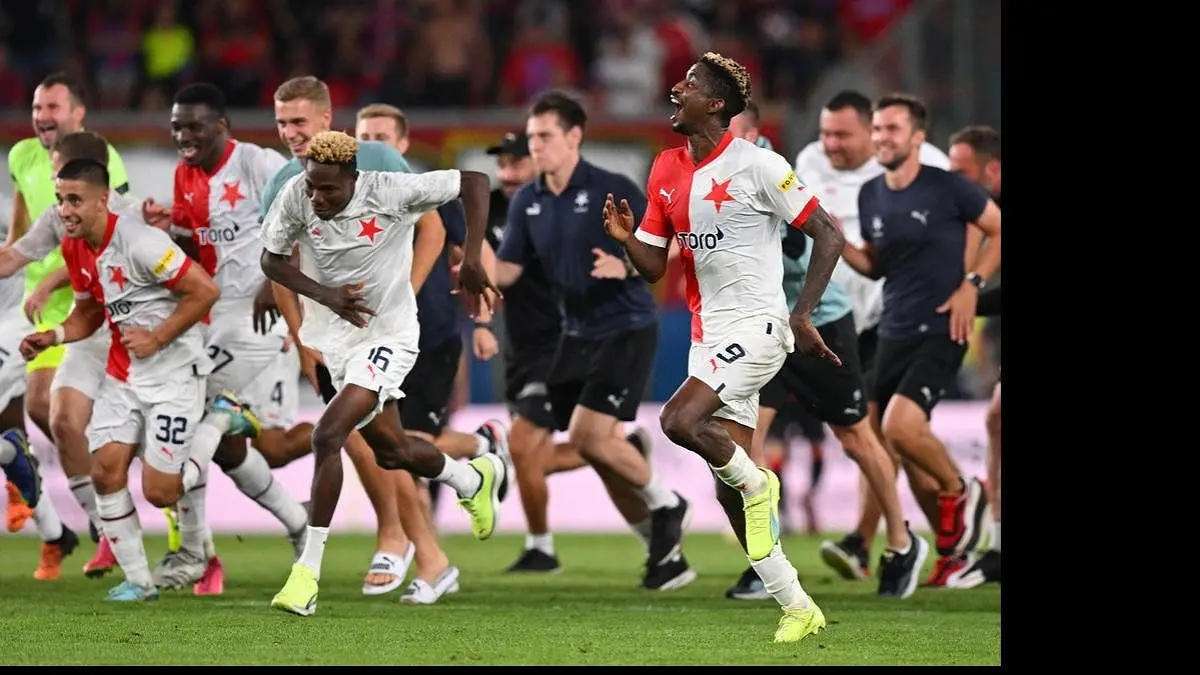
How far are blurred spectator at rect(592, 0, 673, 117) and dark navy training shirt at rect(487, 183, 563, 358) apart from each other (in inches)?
351

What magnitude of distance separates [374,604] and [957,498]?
11.2 ft

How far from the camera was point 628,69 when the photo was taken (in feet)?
69.6

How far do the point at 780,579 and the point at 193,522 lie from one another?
3794 millimetres

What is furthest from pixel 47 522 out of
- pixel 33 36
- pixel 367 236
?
pixel 33 36

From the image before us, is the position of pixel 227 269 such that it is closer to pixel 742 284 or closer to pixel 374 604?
pixel 374 604

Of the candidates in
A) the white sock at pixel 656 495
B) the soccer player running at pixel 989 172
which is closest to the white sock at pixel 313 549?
the white sock at pixel 656 495

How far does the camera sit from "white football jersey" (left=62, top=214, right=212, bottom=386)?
9328 millimetres

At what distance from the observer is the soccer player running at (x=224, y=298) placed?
1004 centimetres

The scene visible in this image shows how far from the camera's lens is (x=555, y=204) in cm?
1077

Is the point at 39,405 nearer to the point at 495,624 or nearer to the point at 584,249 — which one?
the point at 584,249

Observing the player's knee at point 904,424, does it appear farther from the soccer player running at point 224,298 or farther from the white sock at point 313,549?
the white sock at point 313,549

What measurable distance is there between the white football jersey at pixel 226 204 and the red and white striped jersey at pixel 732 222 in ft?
10.4

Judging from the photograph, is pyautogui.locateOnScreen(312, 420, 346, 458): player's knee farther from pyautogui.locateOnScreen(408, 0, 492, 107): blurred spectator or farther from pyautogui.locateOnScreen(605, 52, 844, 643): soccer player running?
pyautogui.locateOnScreen(408, 0, 492, 107): blurred spectator
